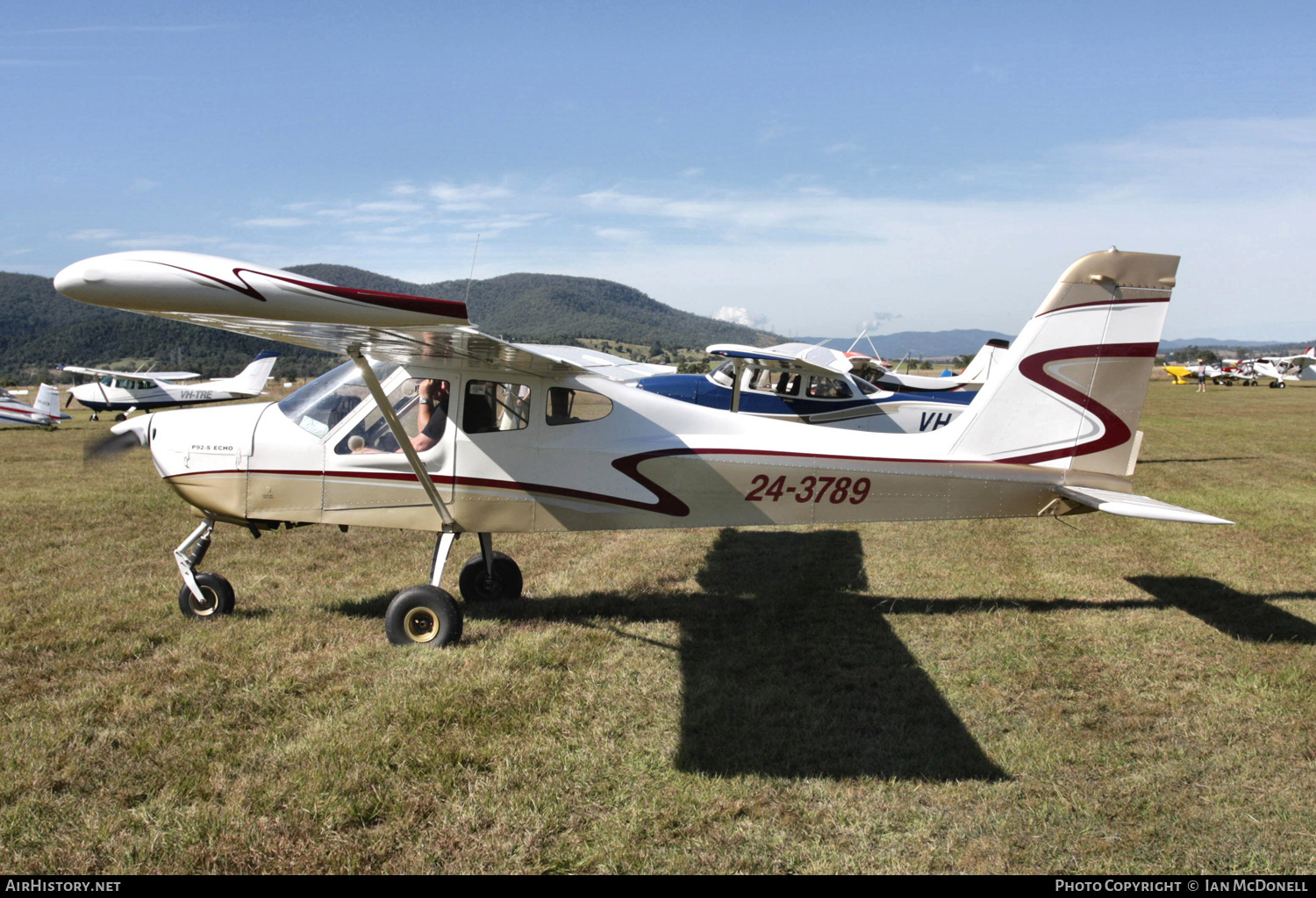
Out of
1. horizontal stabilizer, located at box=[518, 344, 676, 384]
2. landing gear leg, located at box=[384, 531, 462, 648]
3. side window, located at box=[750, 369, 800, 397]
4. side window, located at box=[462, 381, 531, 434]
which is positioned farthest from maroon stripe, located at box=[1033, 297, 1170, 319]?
side window, located at box=[750, 369, 800, 397]

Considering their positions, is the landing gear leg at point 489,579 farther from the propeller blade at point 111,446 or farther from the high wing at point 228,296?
the high wing at point 228,296

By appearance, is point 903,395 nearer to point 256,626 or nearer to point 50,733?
point 256,626

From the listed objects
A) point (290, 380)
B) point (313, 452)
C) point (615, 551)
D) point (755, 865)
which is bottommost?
point (290, 380)

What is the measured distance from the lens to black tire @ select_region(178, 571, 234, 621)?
595cm

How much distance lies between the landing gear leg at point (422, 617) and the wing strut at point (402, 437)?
552 millimetres

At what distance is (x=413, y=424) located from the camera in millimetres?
5785

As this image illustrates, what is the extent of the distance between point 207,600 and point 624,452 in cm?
331

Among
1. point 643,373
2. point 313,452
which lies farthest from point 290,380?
point 313,452

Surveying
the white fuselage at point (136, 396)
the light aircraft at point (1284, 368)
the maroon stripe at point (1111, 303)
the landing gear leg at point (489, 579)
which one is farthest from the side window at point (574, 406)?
the light aircraft at point (1284, 368)

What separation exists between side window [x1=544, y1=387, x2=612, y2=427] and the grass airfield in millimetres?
1543

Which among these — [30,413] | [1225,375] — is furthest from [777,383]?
[1225,375]

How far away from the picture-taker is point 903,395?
13594 millimetres

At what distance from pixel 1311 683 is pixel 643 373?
9186mm

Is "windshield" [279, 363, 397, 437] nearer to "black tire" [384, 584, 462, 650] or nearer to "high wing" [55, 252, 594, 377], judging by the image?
"black tire" [384, 584, 462, 650]
